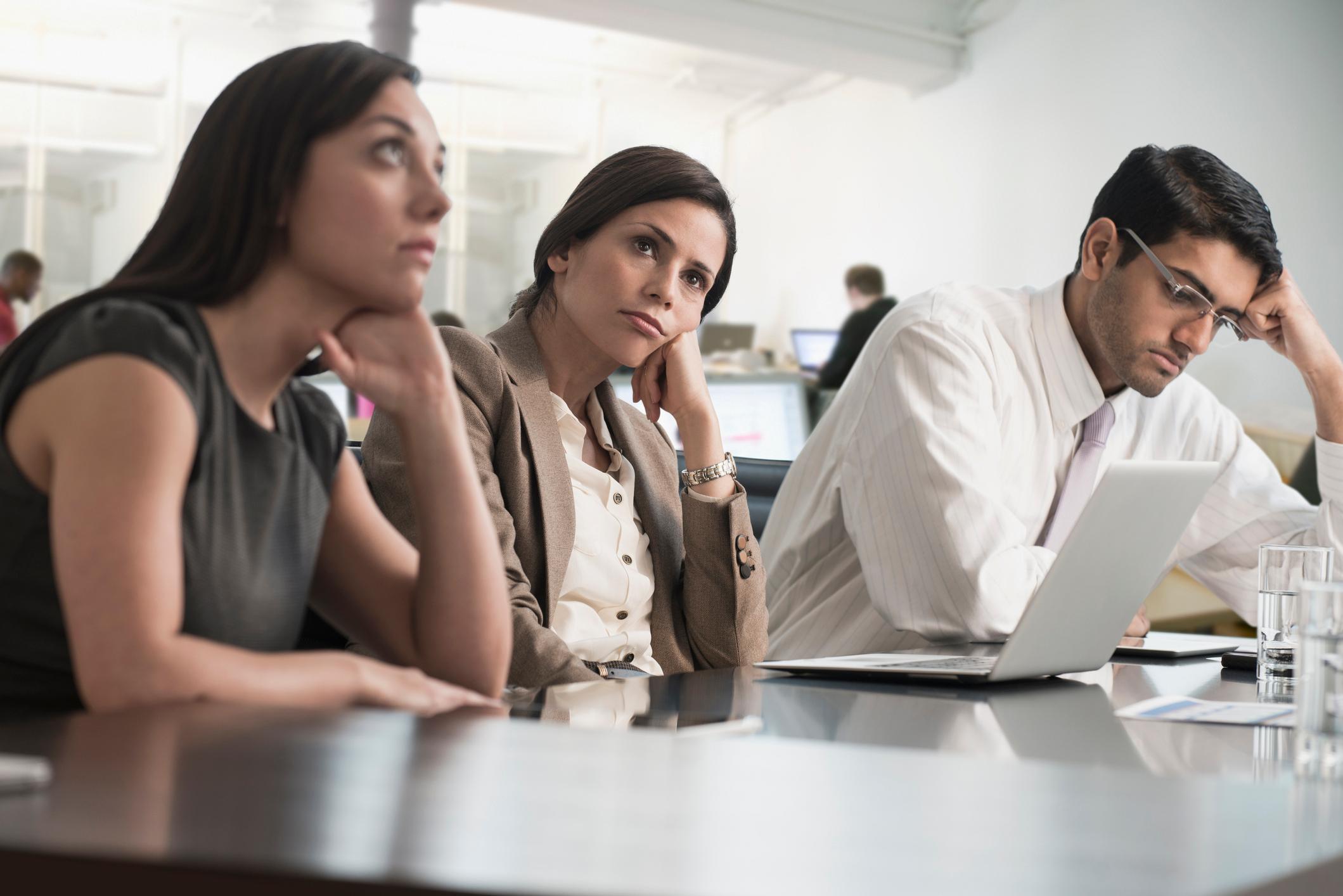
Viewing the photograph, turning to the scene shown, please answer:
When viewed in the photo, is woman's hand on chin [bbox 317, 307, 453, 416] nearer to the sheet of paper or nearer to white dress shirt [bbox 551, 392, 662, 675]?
white dress shirt [bbox 551, 392, 662, 675]

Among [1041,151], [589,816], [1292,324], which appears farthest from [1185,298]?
[1041,151]

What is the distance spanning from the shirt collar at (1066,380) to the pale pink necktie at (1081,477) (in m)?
0.03

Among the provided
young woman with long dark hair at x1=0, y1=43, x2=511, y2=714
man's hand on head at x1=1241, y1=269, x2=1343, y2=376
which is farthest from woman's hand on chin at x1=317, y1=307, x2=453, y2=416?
man's hand on head at x1=1241, y1=269, x2=1343, y2=376

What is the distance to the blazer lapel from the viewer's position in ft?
5.05

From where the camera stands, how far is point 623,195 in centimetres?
169

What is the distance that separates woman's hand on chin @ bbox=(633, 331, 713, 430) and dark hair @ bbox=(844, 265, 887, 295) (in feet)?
24.9

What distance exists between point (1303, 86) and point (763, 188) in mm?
6452

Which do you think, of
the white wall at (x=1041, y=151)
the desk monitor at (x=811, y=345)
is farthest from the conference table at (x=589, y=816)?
the desk monitor at (x=811, y=345)

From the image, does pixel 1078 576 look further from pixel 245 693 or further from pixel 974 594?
pixel 245 693

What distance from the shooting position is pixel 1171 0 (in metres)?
7.03

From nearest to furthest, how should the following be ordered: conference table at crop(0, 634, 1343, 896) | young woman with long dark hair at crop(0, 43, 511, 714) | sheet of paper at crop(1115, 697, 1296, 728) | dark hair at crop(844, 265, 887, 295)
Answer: conference table at crop(0, 634, 1343, 896) → young woman with long dark hair at crop(0, 43, 511, 714) → sheet of paper at crop(1115, 697, 1296, 728) → dark hair at crop(844, 265, 887, 295)

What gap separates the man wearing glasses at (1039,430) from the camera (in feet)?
5.83

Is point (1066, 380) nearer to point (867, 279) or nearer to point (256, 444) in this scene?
point (256, 444)

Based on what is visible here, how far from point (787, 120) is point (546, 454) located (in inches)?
415
